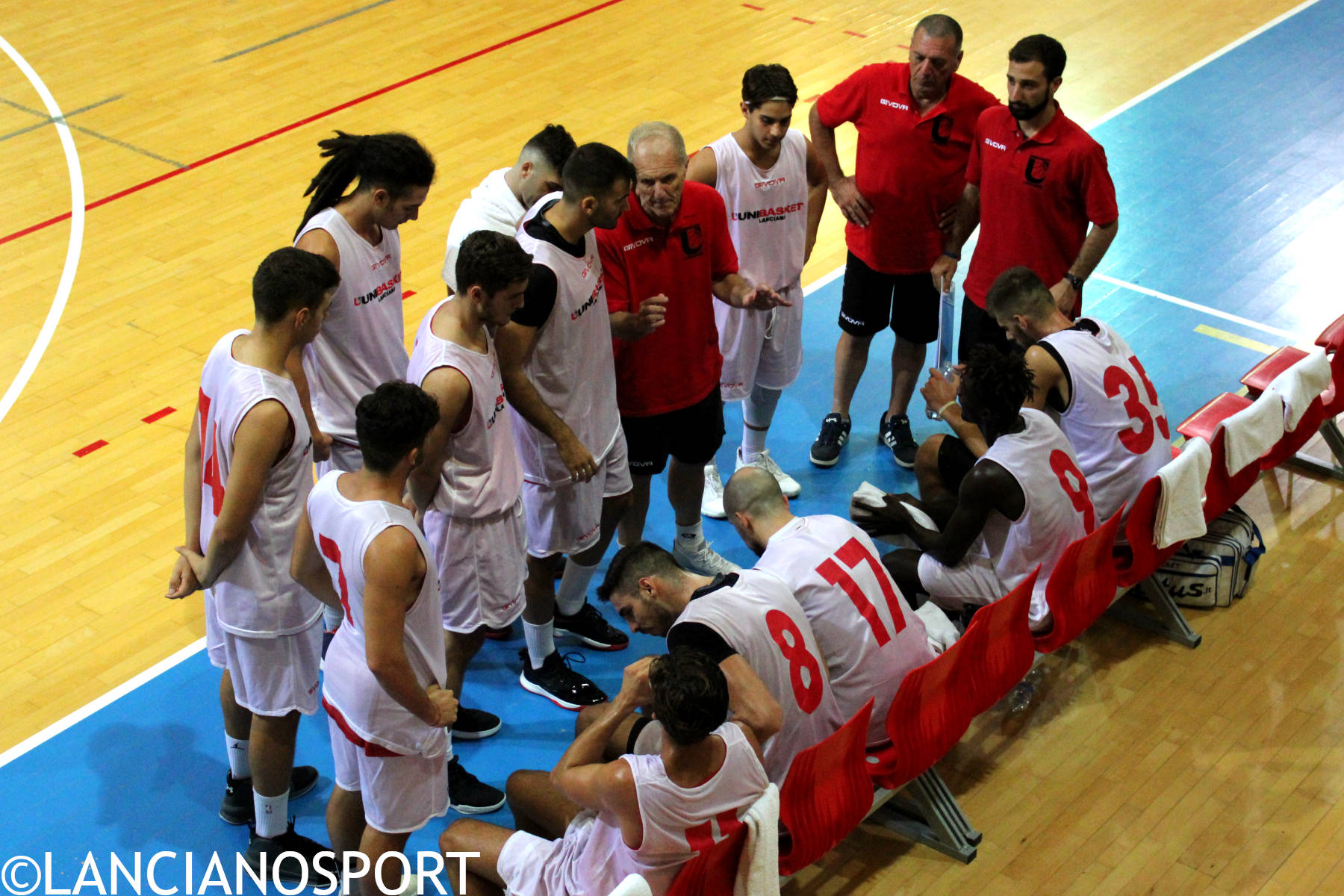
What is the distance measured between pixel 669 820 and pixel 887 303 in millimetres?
3780

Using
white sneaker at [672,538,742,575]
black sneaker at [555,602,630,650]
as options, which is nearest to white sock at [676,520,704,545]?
white sneaker at [672,538,742,575]

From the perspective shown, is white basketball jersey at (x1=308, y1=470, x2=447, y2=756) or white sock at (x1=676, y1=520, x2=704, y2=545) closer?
white basketball jersey at (x1=308, y1=470, x2=447, y2=756)

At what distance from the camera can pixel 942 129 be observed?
6.23 m

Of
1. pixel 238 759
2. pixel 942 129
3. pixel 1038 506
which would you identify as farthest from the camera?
pixel 942 129

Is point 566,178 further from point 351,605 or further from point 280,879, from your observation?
point 280,879

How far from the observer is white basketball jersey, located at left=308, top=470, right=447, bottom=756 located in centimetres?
357

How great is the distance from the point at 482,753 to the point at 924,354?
3.16 metres

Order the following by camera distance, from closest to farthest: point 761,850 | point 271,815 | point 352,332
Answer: point 761,850 < point 271,815 < point 352,332

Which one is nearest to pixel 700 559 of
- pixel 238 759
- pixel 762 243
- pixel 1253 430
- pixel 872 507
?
pixel 872 507

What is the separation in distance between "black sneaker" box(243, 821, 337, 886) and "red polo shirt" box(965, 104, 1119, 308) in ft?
13.0

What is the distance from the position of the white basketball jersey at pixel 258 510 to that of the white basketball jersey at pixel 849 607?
4.94 ft

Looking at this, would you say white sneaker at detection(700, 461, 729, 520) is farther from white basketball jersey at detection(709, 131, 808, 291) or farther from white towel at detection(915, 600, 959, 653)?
white towel at detection(915, 600, 959, 653)

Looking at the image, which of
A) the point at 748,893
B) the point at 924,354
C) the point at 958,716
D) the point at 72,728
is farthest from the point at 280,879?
the point at 924,354

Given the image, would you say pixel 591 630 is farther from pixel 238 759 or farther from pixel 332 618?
pixel 238 759
